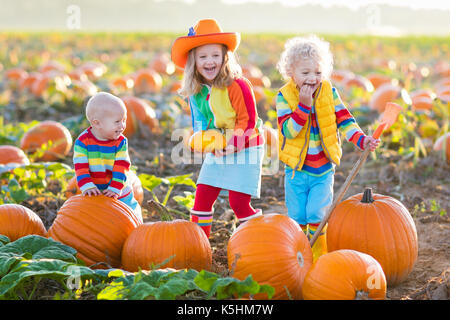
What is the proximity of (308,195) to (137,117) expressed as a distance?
3902mm

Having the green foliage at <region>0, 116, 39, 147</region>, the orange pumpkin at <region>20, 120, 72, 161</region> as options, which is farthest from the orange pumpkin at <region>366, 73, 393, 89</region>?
the green foliage at <region>0, 116, 39, 147</region>

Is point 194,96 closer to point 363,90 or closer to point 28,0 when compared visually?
point 363,90

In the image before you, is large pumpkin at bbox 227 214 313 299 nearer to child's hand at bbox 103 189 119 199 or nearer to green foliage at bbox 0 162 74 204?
child's hand at bbox 103 189 119 199

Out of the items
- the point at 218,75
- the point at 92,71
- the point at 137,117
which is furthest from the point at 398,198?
the point at 92,71

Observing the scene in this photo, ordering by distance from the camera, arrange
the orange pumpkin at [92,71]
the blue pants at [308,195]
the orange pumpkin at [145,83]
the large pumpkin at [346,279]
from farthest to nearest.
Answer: the orange pumpkin at [92,71], the orange pumpkin at [145,83], the blue pants at [308,195], the large pumpkin at [346,279]

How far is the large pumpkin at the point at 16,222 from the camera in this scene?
350cm

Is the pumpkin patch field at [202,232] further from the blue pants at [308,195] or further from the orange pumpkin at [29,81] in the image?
the orange pumpkin at [29,81]

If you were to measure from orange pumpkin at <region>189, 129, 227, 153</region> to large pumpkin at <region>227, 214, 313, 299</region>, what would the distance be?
75 centimetres

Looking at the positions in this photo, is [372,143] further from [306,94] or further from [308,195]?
[308,195]

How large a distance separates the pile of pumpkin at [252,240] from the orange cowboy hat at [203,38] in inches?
42.8

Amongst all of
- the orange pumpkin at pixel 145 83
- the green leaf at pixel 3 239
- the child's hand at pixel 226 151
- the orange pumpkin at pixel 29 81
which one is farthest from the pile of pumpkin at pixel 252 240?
A: the orange pumpkin at pixel 29 81

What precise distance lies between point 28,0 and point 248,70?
312ft

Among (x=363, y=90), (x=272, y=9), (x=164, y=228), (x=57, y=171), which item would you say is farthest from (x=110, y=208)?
(x=272, y=9)

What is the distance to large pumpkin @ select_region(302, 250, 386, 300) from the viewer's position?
2652 mm
